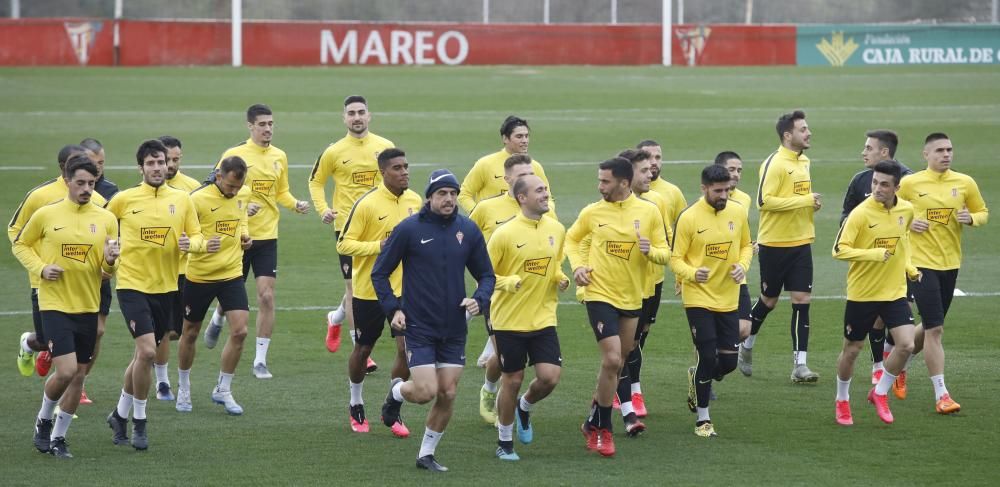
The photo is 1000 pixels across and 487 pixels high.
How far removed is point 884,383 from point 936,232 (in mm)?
1481

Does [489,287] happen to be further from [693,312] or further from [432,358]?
[693,312]

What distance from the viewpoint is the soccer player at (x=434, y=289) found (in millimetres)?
9648

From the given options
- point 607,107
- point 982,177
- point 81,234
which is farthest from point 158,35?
point 81,234

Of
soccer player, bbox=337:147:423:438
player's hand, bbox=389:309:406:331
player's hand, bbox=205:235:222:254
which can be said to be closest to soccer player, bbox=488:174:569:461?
player's hand, bbox=389:309:406:331

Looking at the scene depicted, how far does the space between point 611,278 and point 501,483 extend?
1.83 m

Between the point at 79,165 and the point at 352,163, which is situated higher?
the point at 352,163

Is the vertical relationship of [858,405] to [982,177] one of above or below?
below

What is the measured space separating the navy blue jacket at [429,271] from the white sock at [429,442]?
0.71 meters

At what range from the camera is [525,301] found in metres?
10.0

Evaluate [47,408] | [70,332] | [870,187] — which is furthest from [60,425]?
[870,187]

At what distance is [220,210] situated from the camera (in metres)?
11.9

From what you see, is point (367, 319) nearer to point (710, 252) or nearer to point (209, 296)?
point (209, 296)

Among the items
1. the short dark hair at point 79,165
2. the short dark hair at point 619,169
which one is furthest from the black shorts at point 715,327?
the short dark hair at point 79,165

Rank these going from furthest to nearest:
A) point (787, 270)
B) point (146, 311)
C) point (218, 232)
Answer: point (787, 270), point (218, 232), point (146, 311)
